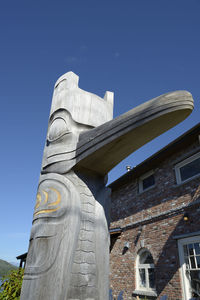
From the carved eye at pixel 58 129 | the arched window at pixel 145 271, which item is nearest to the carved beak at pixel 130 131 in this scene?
the carved eye at pixel 58 129

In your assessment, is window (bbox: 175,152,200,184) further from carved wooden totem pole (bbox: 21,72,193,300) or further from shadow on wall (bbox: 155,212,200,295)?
carved wooden totem pole (bbox: 21,72,193,300)

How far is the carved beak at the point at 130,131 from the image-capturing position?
1.95 m

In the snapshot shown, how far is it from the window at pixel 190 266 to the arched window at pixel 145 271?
1.84 m

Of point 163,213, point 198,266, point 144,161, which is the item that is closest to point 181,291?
point 198,266

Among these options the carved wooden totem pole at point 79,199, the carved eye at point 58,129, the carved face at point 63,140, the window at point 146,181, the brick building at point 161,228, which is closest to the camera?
the carved wooden totem pole at point 79,199

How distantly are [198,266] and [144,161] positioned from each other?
188 inches

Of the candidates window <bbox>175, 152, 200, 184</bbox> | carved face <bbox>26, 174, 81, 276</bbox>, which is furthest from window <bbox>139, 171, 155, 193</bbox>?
carved face <bbox>26, 174, 81, 276</bbox>

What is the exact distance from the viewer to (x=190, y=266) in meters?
8.22

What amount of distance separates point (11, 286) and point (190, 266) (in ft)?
20.5

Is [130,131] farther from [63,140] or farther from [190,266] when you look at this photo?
[190,266]

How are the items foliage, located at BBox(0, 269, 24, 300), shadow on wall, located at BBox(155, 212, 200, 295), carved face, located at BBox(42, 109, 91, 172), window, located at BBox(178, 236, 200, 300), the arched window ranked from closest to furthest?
1. carved face, located at BBox(42, 109, 91, 172)
2. foliage, located at BBox(0, 269, 24, 300)
3. window, located at BBox(178, 236, 200, 300)
4. shadow on wall, located at BBox(155, 212, 200, 295)
5. the arched window

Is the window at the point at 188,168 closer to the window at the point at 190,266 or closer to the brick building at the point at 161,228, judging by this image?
the brick building at the point at 161,228

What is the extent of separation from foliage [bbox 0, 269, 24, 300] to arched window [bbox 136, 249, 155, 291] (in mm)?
6600

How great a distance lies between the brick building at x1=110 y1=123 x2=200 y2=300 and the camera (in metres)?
8.45
